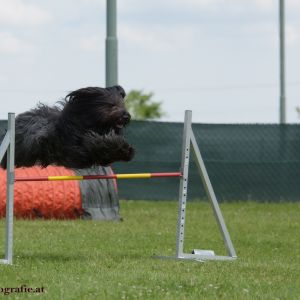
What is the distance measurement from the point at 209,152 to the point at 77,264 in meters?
8.83

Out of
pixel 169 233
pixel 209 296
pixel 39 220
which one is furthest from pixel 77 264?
pixel 39 220

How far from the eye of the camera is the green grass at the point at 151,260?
627 cm

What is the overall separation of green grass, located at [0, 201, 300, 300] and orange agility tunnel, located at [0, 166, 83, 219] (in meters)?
0.44

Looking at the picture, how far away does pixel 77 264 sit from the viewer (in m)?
7.57

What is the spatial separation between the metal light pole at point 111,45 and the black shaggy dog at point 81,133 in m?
6.74

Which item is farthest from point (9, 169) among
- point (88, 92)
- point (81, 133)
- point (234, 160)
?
point (234, 160)

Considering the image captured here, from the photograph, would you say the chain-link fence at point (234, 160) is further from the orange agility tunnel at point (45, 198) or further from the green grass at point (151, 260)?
the orange agility tunnel at point (45, 198)

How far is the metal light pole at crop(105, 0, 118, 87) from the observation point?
562 inches

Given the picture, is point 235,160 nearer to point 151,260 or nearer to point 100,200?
point 100,200

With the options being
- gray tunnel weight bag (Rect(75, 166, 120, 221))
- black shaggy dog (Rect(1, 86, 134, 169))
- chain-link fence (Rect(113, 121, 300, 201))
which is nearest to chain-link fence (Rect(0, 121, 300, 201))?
chain-link fence (Rect(113, 121, 300, 201))

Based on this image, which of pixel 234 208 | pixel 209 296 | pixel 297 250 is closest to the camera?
pixel 209 296

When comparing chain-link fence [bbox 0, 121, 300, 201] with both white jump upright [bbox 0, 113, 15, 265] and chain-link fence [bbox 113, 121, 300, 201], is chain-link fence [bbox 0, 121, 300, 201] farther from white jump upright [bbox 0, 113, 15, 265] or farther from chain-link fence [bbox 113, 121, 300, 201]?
white jump upright [bbox 0, 113, 15, 265]

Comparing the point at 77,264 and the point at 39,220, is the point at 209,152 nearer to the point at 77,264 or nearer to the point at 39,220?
the point at 39,220

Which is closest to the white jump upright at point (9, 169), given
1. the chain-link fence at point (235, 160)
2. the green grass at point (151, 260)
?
the green grass at point (151, 260)
